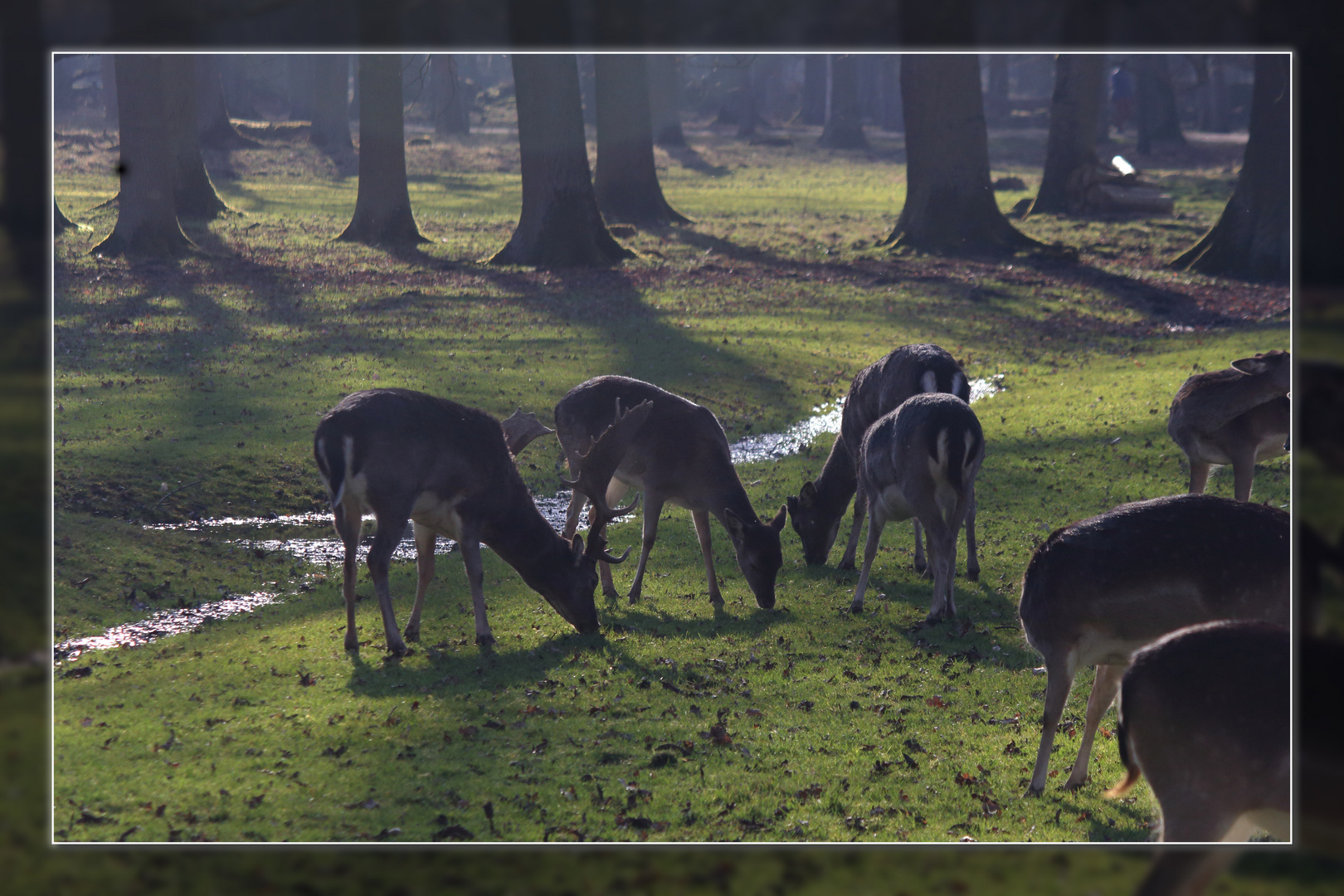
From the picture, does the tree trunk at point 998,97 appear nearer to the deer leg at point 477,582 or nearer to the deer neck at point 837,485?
the deer neck at point 837,485

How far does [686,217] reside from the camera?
121ft

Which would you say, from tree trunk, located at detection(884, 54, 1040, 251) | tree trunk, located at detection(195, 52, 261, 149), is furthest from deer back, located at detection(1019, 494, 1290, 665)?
tree trunk, located at detection(195, 52, 261, 149)

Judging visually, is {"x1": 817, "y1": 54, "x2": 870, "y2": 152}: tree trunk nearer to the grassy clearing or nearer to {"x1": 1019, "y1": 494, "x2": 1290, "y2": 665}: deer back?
the grassy clearing

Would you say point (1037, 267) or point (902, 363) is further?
point (1037, 267)

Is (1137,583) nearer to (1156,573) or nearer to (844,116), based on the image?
(1156,573)

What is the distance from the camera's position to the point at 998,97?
71062 millimetres

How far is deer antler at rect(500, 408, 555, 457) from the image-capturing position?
13.7 m

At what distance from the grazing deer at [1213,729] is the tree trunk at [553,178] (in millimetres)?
24846

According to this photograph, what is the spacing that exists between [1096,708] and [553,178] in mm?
23902

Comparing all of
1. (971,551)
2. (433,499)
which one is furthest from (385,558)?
(971,551)
